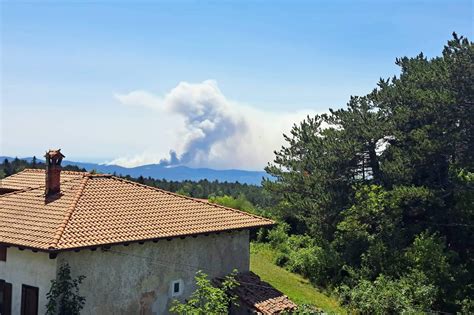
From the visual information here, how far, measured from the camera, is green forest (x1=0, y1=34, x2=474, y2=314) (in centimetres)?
3036

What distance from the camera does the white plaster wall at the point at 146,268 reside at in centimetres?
1828

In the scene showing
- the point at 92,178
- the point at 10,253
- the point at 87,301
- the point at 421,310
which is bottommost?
the point at 421,310

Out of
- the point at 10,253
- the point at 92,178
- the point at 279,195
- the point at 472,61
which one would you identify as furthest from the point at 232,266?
the point at 472,61

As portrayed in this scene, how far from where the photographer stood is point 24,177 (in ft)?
89.3

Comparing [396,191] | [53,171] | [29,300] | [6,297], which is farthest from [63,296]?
[396,191]

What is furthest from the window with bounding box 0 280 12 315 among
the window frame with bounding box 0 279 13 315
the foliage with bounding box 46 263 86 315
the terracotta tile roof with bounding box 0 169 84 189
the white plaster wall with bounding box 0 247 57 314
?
the terracotta tile roof with bounding box 0 169 84 189

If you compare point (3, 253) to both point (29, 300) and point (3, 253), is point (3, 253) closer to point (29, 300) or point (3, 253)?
point (3, 253)

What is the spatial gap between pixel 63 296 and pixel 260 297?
27.8ft

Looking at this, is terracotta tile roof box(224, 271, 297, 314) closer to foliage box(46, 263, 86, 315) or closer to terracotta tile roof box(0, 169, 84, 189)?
foliage box(46, 263, 86, 315)

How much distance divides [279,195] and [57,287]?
24.1 meters

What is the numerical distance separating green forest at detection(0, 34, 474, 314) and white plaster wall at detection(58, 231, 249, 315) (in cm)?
963

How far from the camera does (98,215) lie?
20.2 meters

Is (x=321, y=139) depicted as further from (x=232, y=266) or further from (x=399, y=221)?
(x=232, y=266)

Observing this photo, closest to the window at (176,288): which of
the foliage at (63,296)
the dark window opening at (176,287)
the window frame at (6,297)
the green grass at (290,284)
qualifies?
the dark window opening at (176,287)
